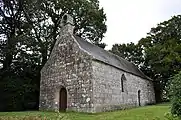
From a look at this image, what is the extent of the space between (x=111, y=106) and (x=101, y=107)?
1805mm

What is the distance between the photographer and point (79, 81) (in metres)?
19.7

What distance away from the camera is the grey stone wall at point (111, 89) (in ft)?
63.2

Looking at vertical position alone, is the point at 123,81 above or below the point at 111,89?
Answer: above

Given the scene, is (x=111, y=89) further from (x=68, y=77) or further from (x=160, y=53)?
(x=160, y=53)

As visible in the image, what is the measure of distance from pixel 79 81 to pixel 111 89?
340 centimetres

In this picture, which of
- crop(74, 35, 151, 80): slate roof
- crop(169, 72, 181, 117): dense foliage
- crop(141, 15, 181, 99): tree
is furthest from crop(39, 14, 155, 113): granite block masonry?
Result: crop(169, 72, 181, 117): dense foliage

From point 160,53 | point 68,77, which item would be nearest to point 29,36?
point 68,77

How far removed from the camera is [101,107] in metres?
19.2

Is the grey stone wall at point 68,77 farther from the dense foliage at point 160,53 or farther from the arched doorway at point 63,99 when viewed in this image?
the dense foliage at point 160,53

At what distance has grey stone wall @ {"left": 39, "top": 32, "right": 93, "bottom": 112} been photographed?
62.7 ft

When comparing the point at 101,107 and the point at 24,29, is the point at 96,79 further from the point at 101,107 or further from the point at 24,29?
the point at 24,29

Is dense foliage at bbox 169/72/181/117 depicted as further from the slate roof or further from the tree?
the tree

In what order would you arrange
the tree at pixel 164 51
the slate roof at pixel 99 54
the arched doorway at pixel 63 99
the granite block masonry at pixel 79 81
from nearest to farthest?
the granite block masonry at pixel 79 81
the slate roof at pixel 99 54
the arched doorway at pixel 63 99
the tree at pixel 164 51

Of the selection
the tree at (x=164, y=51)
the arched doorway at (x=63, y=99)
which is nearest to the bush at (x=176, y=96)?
the arched doorway at (x=63, y=99)
